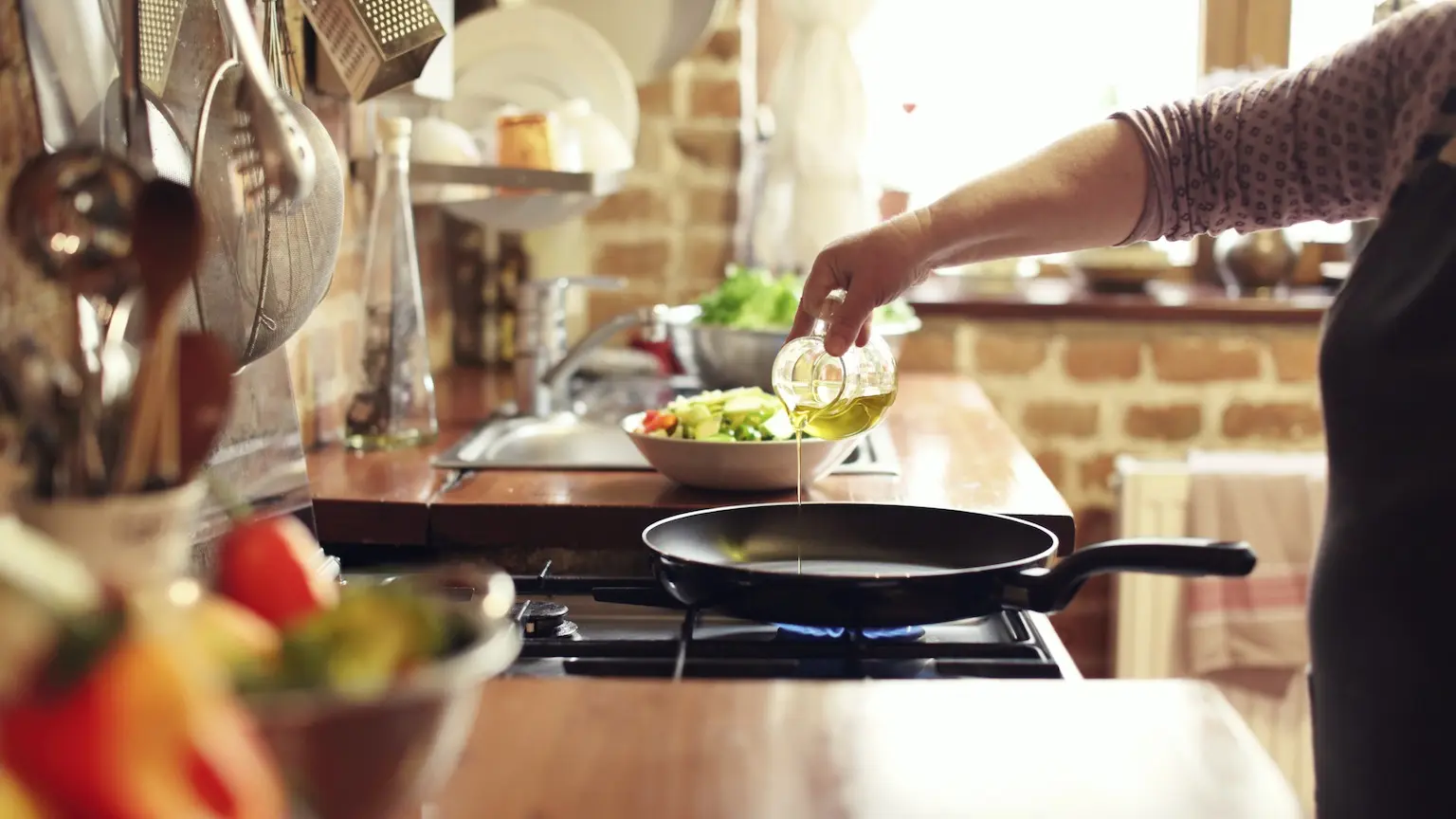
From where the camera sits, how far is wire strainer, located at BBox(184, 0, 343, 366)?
3.29 feet

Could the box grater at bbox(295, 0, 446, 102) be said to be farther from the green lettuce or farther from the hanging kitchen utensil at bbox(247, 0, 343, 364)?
the green lettuce

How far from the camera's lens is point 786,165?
106 inches

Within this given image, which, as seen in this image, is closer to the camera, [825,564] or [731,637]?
[731,637]

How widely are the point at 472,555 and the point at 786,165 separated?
1.37m

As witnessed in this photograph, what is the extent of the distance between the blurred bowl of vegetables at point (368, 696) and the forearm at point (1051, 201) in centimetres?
83

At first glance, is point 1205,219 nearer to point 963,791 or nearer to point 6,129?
point 963,791

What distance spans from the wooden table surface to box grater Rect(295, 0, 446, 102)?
16.7 inches

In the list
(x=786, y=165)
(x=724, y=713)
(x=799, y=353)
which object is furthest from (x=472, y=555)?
(x=786, y=165)

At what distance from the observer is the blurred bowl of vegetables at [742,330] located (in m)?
2.13

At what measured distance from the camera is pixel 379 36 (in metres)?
1.38

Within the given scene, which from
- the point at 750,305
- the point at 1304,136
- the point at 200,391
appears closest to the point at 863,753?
the point at 200,391

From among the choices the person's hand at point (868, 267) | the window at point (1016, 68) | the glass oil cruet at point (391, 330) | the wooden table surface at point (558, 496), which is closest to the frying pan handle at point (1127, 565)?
the person's hand at point (868, 267)

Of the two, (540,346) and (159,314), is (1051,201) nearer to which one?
(159,314)

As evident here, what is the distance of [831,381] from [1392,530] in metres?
0.50
